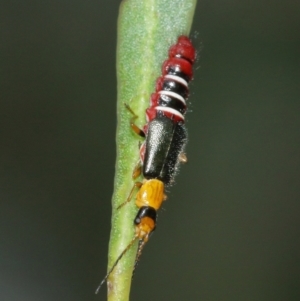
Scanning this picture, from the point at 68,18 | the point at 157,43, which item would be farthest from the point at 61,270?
the point at 157,43

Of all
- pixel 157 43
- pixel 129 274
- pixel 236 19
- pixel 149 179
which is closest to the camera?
pixel 129 274

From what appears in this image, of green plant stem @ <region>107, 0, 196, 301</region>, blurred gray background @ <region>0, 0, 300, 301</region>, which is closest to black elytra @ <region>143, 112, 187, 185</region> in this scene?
green plant stem @ <region>107, 0, 196, 301</region>

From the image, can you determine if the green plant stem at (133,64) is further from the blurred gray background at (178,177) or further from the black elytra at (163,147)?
the blurred gray background at (178,177)

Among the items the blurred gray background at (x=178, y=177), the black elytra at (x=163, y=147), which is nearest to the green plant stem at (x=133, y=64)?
the black elytra at (x=163, y=147)

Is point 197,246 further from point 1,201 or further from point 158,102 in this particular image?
point 158,102

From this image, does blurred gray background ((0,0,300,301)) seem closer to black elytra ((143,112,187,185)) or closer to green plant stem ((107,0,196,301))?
black elytra ((143,112,187,185))
